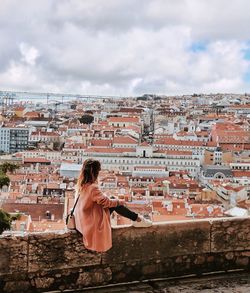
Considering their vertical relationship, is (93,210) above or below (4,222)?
above

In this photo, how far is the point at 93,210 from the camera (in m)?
2.98

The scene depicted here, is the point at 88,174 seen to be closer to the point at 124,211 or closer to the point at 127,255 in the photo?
the point at 124,211

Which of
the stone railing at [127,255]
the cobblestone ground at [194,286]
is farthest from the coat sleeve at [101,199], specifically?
the cobblestone ground at [194,286]

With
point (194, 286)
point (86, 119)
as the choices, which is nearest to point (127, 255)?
point (194, 286)

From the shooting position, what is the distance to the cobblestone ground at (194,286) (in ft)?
10.1

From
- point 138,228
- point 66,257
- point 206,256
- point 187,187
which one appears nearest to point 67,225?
point 66,257

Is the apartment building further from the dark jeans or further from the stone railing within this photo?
the dark jeans

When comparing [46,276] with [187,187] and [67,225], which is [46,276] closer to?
[67,225]

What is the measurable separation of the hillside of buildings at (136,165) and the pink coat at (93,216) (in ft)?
29.8

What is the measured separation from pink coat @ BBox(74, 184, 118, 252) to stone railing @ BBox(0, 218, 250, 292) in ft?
0.26

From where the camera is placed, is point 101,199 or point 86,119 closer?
point 101,199

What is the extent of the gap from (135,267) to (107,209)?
410 mm

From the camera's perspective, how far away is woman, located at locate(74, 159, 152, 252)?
117 inches

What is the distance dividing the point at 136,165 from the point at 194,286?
1631 inches
